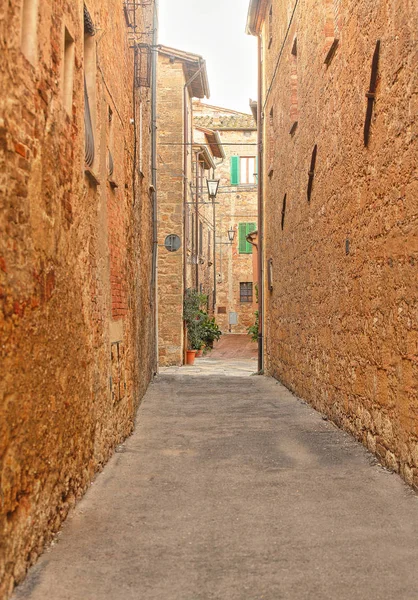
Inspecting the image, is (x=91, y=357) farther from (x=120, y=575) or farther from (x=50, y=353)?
(x=120, y=575)

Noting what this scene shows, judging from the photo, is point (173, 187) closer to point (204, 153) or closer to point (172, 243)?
point (172, 243)

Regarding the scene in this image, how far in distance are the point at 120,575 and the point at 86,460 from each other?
1556mm

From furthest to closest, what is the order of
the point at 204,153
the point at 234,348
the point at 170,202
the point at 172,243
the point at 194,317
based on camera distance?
the point at 234,348
the point at 204,153
the point at 194,317
the point at 170,202
the point at 172,243

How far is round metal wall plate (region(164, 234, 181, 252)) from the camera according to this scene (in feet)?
57.0

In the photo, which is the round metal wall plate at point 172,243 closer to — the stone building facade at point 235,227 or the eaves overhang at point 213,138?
the eaves overhang at point 213,138

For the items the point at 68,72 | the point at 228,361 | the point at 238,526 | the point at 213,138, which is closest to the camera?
the point at 238,526

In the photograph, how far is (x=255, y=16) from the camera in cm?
1527

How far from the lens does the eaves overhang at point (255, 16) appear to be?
1453 centimetres

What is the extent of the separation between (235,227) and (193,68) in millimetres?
17414

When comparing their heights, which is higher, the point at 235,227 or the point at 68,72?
the point at 235,227

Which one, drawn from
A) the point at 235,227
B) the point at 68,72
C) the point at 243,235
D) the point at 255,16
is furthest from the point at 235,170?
the point at 68,72

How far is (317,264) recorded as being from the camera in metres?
8.45

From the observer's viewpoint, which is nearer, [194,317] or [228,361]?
[194,317]

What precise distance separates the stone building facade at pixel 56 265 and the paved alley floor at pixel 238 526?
0.73 feet
